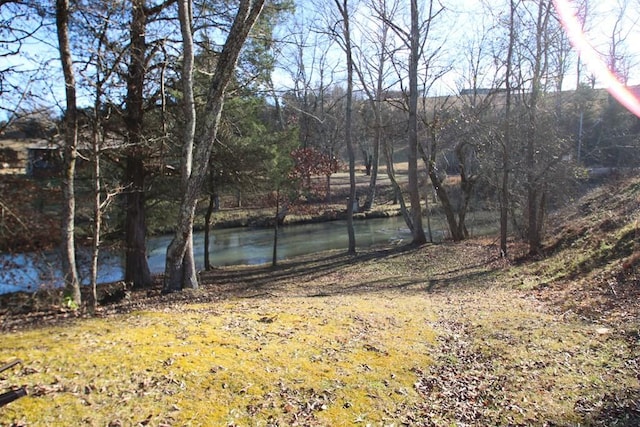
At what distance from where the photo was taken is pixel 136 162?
12992 millimetres

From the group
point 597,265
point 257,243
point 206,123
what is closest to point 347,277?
point 597,265

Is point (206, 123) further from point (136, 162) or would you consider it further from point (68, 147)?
point (136, 162)

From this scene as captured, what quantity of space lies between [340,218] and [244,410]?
106 ft

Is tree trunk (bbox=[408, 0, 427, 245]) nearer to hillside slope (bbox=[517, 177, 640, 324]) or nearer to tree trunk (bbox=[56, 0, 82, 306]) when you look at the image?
hillside slope (bbox=[517, 177, 640, 324])

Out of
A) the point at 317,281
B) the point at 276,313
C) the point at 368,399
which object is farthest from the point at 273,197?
the point at 368,399

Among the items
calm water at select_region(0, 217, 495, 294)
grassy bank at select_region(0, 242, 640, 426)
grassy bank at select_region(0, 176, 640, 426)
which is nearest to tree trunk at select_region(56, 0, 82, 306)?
grassy bank at select_region(0, 176, 640, 426)

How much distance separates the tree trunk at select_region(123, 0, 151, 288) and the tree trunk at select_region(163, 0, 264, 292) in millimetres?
2103

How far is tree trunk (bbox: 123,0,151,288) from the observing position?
10422 millimetres

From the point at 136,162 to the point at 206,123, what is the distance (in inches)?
233

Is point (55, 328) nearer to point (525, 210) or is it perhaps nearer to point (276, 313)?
point (276, 313)

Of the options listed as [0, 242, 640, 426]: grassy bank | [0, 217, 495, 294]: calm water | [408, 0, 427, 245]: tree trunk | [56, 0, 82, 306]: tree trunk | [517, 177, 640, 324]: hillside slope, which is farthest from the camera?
[0, 217, 495, 294]: calm water


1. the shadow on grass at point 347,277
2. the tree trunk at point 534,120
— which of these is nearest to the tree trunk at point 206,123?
the shadow on grass at point 347,277

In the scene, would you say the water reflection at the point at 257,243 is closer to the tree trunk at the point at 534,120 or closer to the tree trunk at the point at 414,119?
the tree trunk at the point at 414,119

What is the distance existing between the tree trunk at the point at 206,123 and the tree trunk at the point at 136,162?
210 cm
